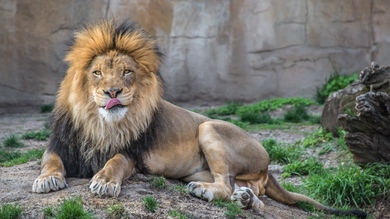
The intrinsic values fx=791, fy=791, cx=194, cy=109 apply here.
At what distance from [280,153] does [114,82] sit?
359cm

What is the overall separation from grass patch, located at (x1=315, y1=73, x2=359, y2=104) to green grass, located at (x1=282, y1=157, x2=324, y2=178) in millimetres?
3568

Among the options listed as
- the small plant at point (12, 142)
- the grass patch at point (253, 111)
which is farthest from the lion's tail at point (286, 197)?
the grass patch at point (253, 111)

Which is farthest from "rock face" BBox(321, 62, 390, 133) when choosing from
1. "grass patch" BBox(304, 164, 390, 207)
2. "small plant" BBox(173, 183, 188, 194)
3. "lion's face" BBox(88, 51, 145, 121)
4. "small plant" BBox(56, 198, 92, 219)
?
"small plant" BBox(56, 198, 92, 219)

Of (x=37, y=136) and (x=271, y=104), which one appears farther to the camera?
(x=271, y=104)

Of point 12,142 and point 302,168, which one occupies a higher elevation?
point 12,142

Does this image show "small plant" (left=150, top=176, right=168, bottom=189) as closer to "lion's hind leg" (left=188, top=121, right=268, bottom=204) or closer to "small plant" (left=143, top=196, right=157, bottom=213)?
"lion's hind leg" (left=188, top=121, right=268, bottom=204)

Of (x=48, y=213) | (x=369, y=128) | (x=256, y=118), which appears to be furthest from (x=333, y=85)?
(x=48, y=213)

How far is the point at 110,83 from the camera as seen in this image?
18.1 feet

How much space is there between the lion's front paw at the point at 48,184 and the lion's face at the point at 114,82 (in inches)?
21.6

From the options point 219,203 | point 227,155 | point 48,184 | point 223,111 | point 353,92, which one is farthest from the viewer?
point 223,111

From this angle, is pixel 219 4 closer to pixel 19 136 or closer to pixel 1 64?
pixel 1 64

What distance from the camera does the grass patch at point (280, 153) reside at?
8695 mm

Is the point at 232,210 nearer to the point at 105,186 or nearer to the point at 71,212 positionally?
the point at 105,186

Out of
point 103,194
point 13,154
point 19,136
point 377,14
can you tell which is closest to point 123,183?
point 103,194
